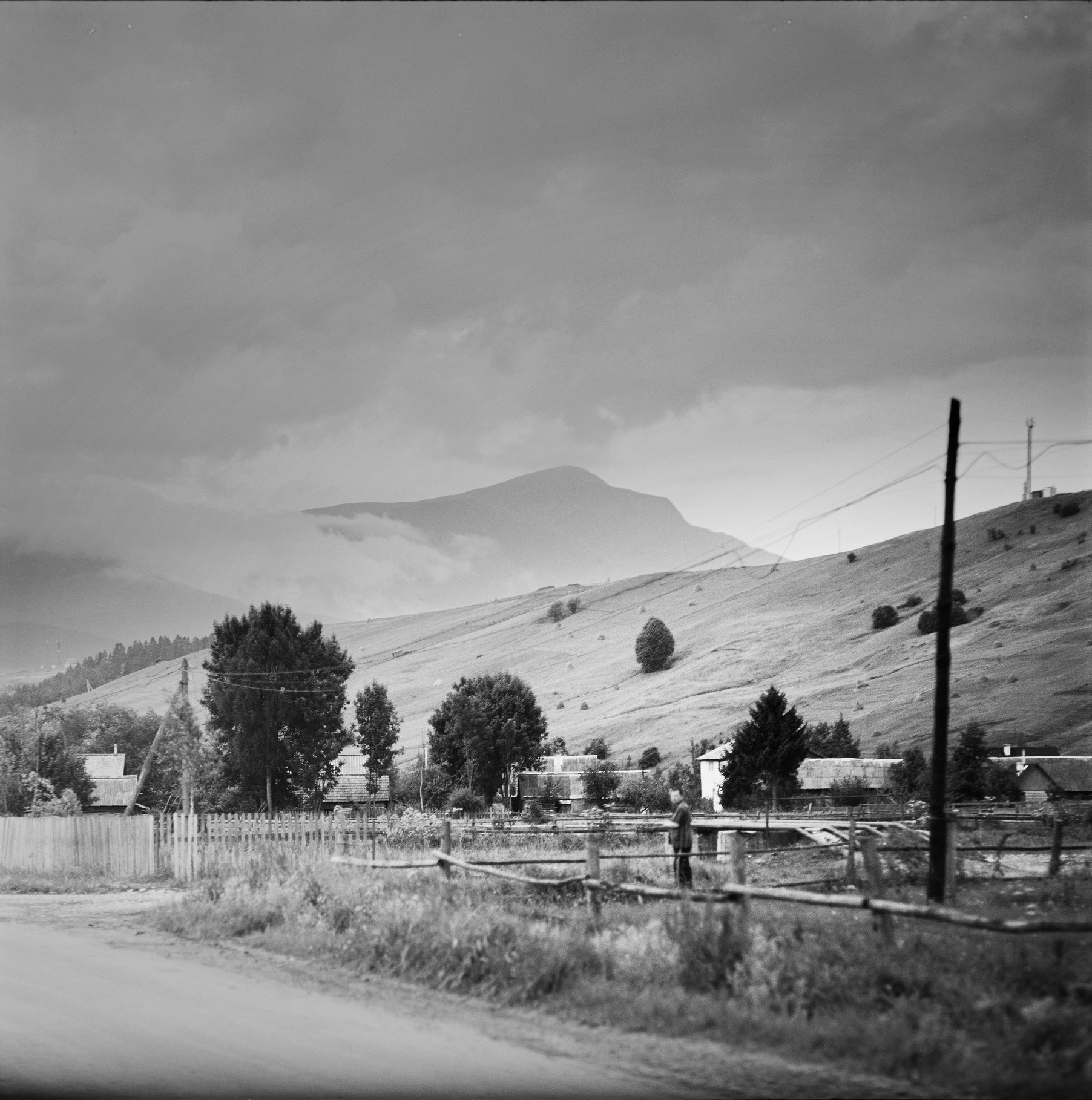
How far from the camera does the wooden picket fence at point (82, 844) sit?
95.6 feet

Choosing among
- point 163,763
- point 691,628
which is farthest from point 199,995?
point 691,628

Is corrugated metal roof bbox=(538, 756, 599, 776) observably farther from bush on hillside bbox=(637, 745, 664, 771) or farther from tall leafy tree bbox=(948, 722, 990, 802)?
tall leafy tree bbox=(948, 722, 990, 802)

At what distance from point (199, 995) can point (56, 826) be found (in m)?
21.7

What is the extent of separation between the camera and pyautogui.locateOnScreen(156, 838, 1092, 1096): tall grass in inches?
358

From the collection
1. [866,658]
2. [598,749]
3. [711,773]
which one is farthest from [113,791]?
[866,658]

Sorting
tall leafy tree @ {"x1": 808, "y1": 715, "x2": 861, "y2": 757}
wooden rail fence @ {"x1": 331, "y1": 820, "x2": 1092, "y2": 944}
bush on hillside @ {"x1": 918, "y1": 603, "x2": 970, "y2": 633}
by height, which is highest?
bush on hillside @ {"x1": 918, "y1": 603, "x2": 970, "y2": 633}

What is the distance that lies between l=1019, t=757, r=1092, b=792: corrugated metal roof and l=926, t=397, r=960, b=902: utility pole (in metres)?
65.3

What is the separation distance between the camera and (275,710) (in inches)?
3147

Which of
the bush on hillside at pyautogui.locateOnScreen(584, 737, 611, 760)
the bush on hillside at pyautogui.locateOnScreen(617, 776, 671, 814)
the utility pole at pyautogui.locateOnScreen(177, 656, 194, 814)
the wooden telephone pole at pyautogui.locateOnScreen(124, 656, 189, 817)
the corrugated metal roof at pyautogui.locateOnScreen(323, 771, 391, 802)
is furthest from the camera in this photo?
the bush on hillside at pyautogui.locateOnScreen(584, 737, 611, 760)

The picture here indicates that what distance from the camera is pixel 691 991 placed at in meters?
11.1

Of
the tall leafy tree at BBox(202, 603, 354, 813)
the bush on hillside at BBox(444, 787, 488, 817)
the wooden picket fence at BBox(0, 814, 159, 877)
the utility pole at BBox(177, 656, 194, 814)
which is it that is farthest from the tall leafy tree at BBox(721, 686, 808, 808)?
the wooden picket fence at BBox(0, 814, 159, 877)

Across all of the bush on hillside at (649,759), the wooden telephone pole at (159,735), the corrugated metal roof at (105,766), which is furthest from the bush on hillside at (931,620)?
the wooden telephone pole at (159,735)

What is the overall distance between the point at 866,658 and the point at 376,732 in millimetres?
62217

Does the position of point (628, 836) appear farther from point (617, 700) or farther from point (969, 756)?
point (617, 700)
